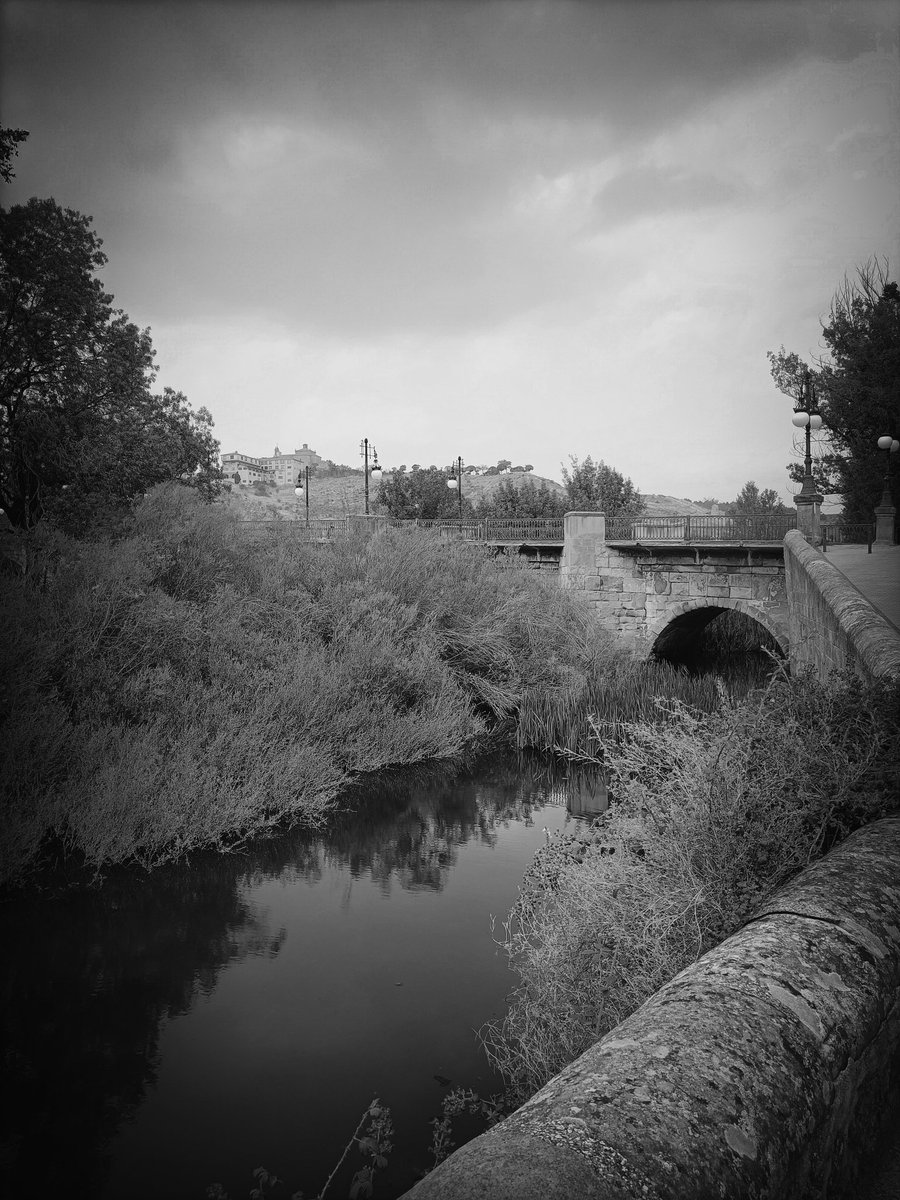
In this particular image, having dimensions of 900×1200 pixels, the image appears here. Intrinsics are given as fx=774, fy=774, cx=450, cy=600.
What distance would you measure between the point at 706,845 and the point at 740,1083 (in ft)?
→ 6.68

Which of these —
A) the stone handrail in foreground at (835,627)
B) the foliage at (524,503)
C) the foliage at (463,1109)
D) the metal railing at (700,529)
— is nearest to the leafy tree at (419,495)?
the foliage at (524,503)

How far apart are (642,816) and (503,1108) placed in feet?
6.20

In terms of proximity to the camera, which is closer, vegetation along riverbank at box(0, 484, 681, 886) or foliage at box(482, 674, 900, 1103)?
foliage at box(482, 674, 900, 1103)

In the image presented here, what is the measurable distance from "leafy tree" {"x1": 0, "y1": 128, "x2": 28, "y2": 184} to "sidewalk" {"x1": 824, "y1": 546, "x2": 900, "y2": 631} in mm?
10281

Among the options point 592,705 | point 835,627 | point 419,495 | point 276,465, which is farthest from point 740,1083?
point 276,465

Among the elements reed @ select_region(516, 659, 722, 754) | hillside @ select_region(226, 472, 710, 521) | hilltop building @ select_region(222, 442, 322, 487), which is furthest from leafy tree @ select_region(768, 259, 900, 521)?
hilltop building @ select_region(222, 442, 322, 487)

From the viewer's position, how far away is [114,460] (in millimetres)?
16000

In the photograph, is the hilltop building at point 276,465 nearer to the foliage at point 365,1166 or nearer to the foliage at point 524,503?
the foliage at point 524,503

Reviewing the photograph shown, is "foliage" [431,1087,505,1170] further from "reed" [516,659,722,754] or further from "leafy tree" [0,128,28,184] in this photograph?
"leafy tree" [0,128,28,184]

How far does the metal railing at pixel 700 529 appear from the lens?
1904 centimetres

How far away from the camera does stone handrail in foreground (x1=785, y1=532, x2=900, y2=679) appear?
186 inches

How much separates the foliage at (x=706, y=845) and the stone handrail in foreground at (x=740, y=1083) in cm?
103

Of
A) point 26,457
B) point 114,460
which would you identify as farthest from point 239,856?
point 114,460

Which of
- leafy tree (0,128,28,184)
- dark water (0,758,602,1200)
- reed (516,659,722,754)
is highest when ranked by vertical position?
leafy tree (0,128,28,184)
